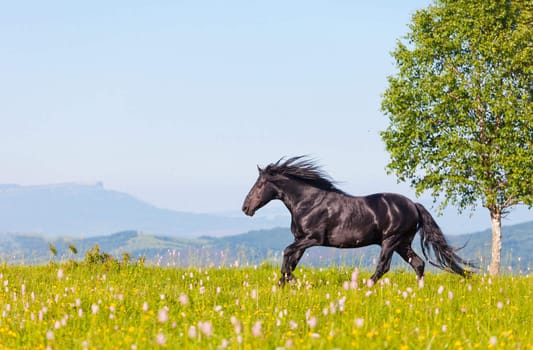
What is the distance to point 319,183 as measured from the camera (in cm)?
1540

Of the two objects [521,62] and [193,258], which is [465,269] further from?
[521,62]

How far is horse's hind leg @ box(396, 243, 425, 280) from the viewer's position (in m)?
15.8

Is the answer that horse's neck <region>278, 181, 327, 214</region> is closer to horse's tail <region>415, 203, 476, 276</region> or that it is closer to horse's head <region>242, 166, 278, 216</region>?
horse's head <region>242, 166, 278, 216</region>

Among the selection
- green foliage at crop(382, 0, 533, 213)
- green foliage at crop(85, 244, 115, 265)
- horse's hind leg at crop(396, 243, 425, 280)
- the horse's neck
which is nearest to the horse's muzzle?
the horse's neck

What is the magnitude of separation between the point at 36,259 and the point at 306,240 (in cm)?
920

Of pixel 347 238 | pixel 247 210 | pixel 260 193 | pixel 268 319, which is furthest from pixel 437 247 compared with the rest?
pixel 268 319

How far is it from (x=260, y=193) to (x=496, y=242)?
16674mm

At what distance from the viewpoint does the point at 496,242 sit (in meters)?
28.5

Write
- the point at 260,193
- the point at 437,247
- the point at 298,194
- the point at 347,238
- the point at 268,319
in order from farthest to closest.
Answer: the point at 437,247
the point at 260,193
the point at 298,194
the point at 347,238
the point at 268,319

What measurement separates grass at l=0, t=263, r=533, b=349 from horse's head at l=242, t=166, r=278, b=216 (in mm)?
1825

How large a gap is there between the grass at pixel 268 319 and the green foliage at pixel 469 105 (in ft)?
41.9

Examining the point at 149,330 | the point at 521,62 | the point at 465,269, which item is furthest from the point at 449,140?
the point at 149,330

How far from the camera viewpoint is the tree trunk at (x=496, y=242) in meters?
28.2

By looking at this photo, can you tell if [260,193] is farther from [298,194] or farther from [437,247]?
[437,247]
